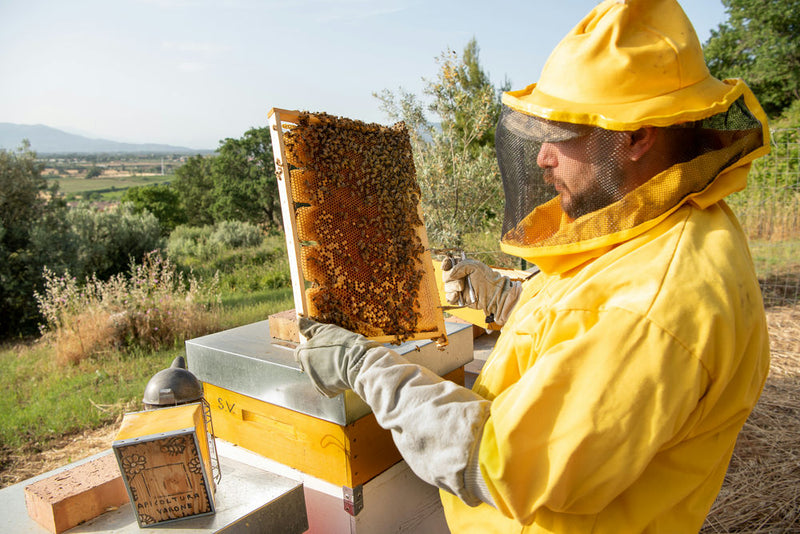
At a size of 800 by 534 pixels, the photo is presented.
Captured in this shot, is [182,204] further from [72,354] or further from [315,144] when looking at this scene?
[315,144]

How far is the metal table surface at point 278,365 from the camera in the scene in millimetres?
1968

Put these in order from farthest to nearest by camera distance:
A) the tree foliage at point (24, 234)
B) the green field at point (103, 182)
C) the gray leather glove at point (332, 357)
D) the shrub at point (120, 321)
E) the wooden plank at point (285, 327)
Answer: the green field at point (103, 182) < the tree foliage at point (24, 234) < the shrub at point (120, 321) < the wooden plank at point (285, 327) < the gray leather glove at point (332, 357)

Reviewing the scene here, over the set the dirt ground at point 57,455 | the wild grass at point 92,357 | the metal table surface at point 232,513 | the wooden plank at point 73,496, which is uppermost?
the wooden plank at point 73,496

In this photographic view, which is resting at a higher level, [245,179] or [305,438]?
[245,179]

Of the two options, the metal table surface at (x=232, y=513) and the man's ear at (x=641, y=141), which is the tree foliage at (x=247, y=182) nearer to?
the metal table surface at (x=232, y=513)

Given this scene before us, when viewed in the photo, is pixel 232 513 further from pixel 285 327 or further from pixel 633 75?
pixel 633 75

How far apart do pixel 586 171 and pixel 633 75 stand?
0.29 meters

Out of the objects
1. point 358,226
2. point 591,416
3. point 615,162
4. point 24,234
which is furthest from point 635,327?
point 24,234

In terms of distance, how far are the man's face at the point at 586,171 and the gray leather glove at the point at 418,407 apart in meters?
0.69

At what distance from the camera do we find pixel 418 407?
143 centimetres

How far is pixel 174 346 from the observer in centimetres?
744

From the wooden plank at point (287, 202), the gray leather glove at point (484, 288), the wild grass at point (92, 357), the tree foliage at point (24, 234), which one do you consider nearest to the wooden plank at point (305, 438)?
the wooden plank at point (287, 202)

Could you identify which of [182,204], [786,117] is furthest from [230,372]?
[182,204]

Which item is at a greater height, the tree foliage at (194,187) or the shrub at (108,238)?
the tree foliage at (194,187)
